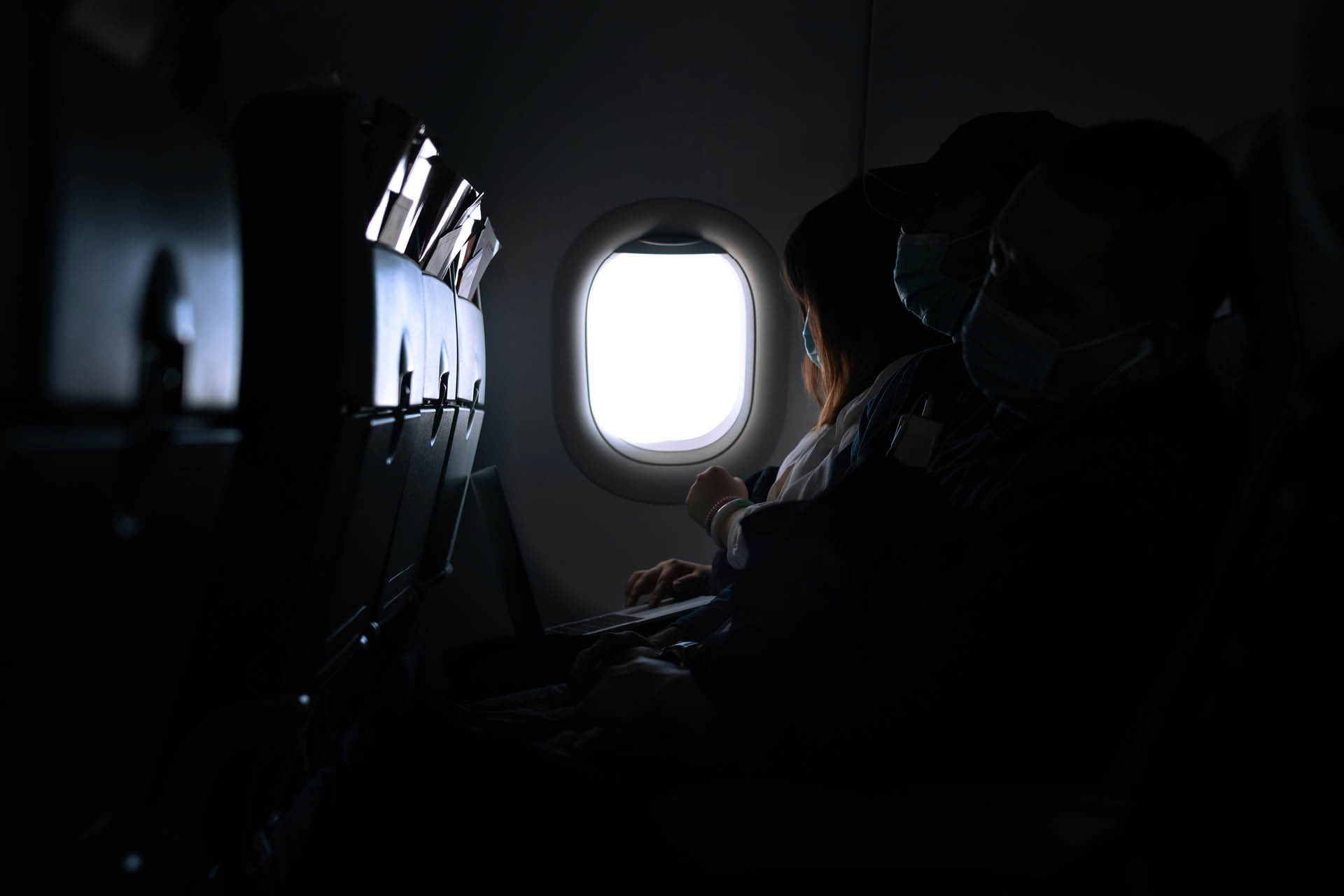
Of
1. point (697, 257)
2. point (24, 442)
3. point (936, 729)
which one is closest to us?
point (24, 442)

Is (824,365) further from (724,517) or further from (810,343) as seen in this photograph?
(724,517)

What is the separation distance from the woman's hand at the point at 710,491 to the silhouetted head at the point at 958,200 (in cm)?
64

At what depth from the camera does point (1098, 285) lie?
47.5 inches

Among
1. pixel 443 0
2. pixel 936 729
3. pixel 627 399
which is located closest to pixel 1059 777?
pixel 936 729

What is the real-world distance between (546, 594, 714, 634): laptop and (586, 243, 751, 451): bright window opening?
2.16 feet

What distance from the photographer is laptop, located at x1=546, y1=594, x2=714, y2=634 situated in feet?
6.53

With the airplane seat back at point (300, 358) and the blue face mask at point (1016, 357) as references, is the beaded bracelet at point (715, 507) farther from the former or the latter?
the airplane seat back at point (300, 358)

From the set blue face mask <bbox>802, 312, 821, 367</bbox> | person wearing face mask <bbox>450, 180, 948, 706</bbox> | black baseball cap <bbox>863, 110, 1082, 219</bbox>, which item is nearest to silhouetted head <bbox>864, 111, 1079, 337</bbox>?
black baseball cap <bbox>863, 110, 1082, 219</bbox>

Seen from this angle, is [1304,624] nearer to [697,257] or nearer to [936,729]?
[936,729]

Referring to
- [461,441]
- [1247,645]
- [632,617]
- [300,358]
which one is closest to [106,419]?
[300,358]

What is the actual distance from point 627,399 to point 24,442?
2216mm

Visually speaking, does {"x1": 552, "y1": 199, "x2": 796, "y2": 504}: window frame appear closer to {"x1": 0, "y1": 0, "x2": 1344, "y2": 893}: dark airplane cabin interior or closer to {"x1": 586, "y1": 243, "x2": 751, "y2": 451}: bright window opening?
{"x1": 586, "y1": 243, "x2": 751, "y2": 451}: bright window opening

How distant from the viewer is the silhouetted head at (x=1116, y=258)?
1.15 m

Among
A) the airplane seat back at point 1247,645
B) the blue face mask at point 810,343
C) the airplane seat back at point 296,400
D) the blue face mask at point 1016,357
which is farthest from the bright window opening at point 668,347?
the airplane seat back at point 1247,645
